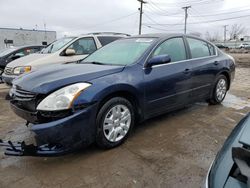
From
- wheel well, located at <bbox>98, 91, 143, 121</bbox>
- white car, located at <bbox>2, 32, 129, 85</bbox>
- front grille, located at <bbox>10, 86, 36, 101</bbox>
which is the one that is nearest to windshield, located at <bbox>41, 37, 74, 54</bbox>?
white car, located at <bbox>2, 32, 129, 85</bbox>

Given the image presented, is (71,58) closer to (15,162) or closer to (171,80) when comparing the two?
(171,80)

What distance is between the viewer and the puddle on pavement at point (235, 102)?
201 inches

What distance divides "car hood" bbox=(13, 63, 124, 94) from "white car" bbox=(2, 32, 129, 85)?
10.1 feet

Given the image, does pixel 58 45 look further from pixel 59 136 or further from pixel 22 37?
pixel 22 37

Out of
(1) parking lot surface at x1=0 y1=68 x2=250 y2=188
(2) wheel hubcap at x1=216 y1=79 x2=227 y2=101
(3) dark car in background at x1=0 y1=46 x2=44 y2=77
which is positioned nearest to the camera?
(1) parking lot surface at x1=0 y1=68 x2=250 y2=188

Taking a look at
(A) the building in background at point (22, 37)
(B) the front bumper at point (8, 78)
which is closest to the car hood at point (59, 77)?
(B) the front bumper at point (8, 78)

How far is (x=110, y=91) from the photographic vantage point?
9.53ft

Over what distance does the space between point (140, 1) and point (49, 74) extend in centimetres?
2862

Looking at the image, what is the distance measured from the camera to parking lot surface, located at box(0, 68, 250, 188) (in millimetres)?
2422

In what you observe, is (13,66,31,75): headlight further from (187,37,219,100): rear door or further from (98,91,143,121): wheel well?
(187,37,219,100): rear door

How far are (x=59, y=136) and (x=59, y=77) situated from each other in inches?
29.7

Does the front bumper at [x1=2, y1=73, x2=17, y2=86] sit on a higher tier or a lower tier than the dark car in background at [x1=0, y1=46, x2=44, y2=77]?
lower

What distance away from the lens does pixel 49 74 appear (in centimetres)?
302

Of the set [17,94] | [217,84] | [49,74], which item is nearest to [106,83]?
[49,74]
